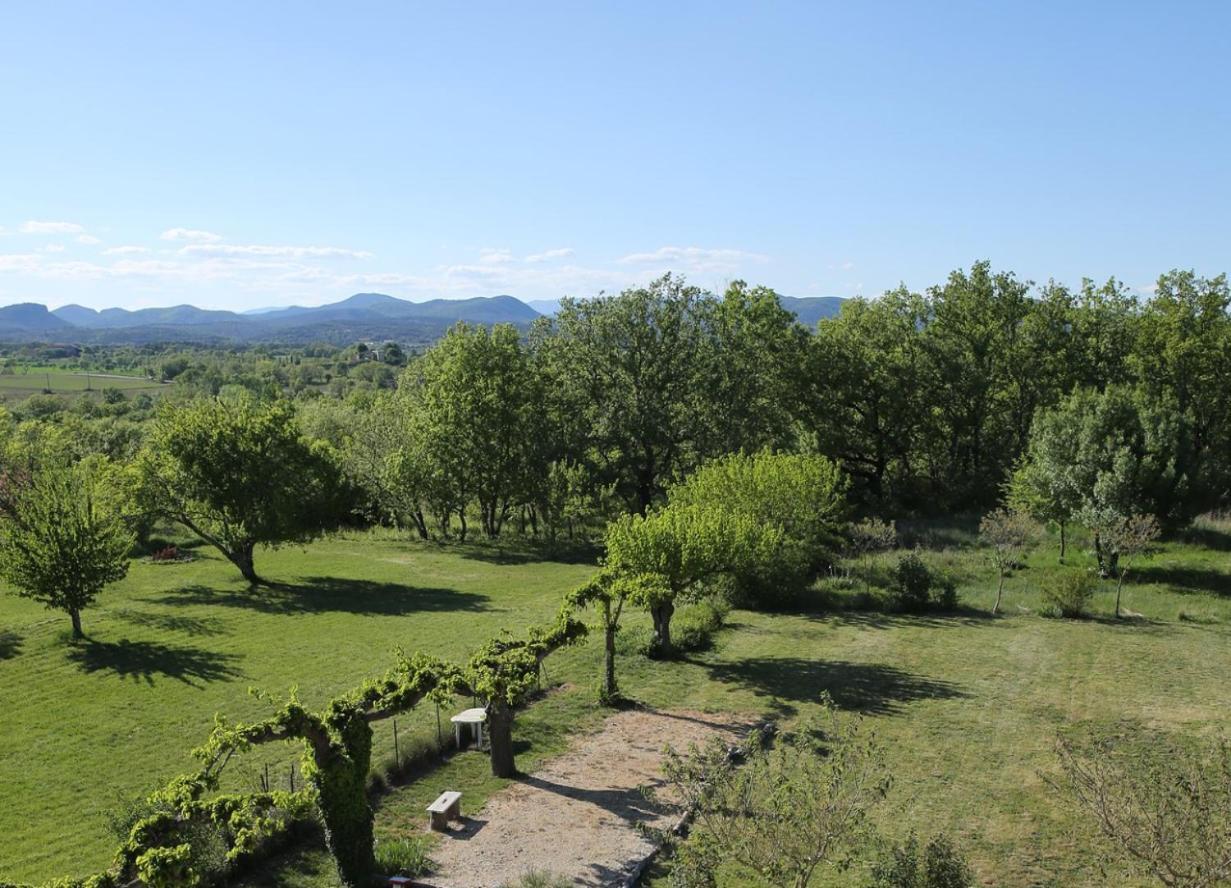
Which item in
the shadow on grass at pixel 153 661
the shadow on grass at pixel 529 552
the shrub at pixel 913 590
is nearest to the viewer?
the shadow on grass at pixel 153 661

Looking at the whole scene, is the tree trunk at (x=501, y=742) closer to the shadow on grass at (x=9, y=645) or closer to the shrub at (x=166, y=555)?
the shadow on grass at (x=9, y=645)

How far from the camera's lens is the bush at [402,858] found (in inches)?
543

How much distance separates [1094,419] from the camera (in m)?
35.8

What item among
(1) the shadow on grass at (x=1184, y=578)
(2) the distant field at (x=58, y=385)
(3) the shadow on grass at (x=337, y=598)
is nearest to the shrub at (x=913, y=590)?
(1) the shadow on grass at (x=1184, y=578)

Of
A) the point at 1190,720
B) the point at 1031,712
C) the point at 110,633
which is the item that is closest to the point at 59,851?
the point at 110,633

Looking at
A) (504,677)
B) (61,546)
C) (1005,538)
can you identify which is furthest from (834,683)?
(61,546)

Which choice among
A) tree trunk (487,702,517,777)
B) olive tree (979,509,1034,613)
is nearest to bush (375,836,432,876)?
tree trunk (487,702,517,777)

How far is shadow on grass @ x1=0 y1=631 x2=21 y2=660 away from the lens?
90.7 ft

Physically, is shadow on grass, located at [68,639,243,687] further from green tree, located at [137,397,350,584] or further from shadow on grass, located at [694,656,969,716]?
shadow on grass, located at [694,656,969,716]

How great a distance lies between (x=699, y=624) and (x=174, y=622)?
20165 millimetres

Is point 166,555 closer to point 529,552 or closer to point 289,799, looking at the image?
point 529,552

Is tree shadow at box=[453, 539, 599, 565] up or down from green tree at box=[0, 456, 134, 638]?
down

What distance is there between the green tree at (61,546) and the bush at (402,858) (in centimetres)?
2063

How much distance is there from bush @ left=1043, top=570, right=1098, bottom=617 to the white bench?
78.5ft
